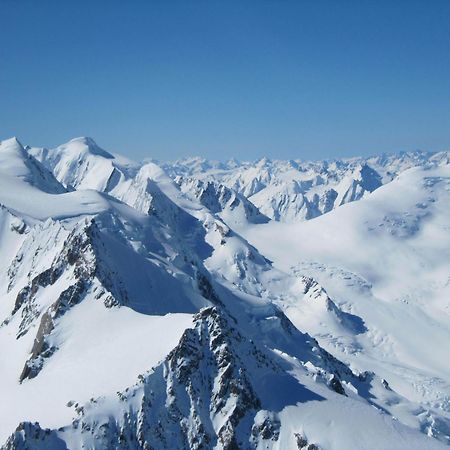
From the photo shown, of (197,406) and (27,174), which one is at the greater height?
(27,174)

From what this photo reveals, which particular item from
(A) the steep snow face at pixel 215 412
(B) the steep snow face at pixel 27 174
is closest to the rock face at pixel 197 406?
(A) the steep snow face at pixel 215 412

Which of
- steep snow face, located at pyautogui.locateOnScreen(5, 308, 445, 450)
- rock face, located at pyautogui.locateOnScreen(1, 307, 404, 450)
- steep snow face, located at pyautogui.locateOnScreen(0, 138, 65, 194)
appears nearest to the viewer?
rock face, located at pyautogui.locateOnScreen(1, 307, 404, 450)

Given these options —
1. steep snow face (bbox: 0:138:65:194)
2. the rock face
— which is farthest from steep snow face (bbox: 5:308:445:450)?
steep snow face (bbox: 0:138:65:194)

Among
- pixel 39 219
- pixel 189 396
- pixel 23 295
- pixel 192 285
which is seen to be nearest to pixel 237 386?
pixel 189 396

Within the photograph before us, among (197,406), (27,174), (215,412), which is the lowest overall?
(215,412)

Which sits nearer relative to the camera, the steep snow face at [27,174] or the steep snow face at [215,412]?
the steep snow face at [215,412]

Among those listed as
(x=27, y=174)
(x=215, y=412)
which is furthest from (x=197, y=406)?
(x=27, y=174)

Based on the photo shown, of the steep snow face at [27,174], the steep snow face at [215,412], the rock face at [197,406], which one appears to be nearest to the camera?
the rock face at [197,406]

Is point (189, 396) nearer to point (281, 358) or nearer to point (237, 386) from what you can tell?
point (237, 386)

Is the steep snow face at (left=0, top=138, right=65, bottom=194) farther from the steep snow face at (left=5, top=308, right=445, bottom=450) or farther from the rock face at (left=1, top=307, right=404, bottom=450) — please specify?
the steep snow face at (left=5, top=308, right=445, bottom=450)

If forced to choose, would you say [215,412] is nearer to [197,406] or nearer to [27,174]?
[197,406]

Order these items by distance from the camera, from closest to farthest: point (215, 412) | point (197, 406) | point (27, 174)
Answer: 1. point (197, 406)
2. point (215, 412)
3. point (27, 174)

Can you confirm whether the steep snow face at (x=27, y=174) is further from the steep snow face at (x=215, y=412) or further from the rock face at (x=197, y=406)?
the steep snow face at (x=215, y=412)
